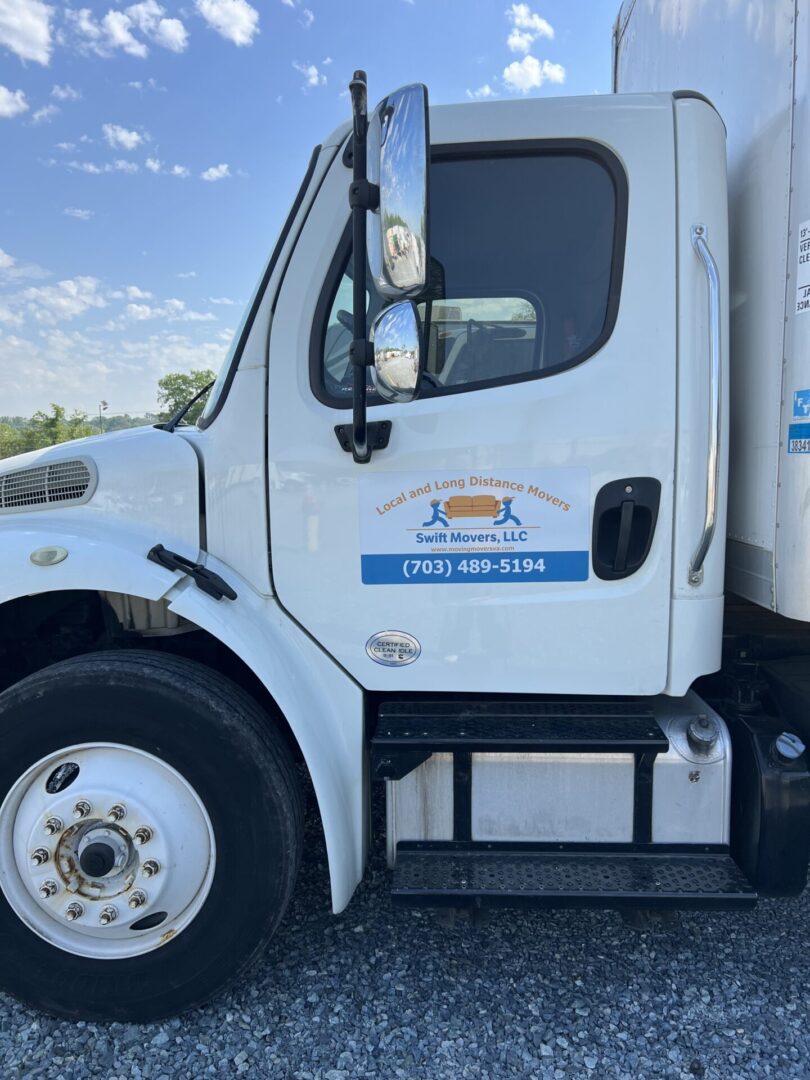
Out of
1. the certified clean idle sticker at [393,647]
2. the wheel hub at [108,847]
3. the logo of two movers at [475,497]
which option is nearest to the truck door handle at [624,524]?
the logo of two movers at [475,497]

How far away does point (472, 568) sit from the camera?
2018 mm

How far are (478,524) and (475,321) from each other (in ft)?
1.87

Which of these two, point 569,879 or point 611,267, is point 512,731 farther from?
point 611,267

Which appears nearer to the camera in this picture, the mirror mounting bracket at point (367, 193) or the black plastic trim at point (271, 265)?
the mirror mounting bracket at point (367, 193)

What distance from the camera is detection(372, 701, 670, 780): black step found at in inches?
78.5

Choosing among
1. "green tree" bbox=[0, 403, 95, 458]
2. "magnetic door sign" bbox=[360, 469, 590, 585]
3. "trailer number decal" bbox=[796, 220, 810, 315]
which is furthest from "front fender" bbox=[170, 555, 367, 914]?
"green tree" bbox=[0, 403, 95, 458]

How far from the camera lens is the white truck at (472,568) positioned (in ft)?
6.39

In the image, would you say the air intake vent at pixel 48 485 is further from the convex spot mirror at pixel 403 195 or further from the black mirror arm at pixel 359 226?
the convex spot mirror at pixel 403 195

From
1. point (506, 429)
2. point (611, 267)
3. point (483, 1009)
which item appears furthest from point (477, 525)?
point (483, 1009)

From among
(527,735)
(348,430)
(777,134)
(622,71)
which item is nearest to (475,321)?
(348,430)

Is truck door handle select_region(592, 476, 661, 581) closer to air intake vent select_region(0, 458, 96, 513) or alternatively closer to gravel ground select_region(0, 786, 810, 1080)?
gravel ground select_region(0, 786, 810, 1080)

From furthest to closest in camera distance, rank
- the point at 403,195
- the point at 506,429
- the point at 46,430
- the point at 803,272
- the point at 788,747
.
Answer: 1. the point at 46,430
2. the point at 788,747
3. the point at 506,429
4. the point at 803,272
5. the point at 403,195

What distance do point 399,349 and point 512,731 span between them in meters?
1.11

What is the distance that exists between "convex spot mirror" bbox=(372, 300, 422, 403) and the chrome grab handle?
0.83 meters
